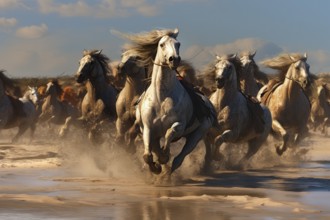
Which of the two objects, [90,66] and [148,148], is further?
[90,66]

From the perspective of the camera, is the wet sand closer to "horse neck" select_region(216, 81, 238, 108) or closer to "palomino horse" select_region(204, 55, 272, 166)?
"palomino horse" select_region(204, 55, 272, 166)

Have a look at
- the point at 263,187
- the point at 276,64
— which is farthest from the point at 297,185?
the point at 276,64

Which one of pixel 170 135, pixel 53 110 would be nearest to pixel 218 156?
pixel 170 135

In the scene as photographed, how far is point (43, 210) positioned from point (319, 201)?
330 centimetres

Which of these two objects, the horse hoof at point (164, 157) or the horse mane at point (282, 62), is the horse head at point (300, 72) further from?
the horse hoof at point (164, 157)

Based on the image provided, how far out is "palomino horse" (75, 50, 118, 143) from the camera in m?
16.2

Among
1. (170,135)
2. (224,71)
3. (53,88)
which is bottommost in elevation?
(53,88)

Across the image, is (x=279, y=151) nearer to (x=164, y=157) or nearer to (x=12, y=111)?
(x=164, y=157)

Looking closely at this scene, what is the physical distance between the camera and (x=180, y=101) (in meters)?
12.4

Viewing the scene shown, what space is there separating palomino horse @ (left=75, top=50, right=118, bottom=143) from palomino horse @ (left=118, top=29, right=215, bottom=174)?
333cm

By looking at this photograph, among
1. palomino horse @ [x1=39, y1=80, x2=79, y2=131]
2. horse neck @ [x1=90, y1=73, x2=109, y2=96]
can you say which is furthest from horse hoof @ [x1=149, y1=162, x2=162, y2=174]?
palomino horse @ [x1=39, y1=80, x2=79, y2=131]

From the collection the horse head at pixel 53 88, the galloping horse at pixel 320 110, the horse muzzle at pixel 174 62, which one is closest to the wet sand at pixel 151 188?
the horse muzzle at pixel 174 62

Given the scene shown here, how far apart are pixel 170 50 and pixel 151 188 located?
1.85 metres

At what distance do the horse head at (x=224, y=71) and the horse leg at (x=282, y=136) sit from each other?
8.31ft
